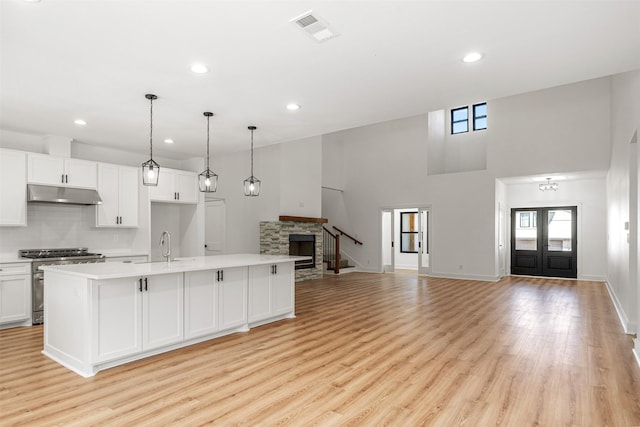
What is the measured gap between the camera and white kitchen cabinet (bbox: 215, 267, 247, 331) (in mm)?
4586

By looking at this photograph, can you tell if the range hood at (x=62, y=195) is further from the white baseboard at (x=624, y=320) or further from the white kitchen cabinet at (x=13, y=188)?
the white baseboard at (x=624, y=320)

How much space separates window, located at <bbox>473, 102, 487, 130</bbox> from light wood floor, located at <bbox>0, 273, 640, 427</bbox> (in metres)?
6.67

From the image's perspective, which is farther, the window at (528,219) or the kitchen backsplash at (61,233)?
the window at (528,219)

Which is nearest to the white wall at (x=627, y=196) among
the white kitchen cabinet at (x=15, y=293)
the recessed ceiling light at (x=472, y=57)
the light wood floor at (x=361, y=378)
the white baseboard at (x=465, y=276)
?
the light wood floor at (x=361, y=378)

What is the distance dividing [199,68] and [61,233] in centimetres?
439

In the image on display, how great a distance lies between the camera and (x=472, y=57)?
3.30 metres

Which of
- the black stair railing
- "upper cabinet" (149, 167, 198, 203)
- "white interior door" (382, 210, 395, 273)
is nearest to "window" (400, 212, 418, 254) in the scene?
"white interior door" (382, 210, 395, 273)

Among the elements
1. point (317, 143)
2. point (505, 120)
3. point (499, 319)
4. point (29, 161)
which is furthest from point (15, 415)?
point (505, 120)

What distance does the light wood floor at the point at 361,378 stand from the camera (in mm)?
2684

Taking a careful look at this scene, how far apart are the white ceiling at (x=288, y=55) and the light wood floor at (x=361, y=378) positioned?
2.77m

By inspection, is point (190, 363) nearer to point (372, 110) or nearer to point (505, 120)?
point (372, 110)

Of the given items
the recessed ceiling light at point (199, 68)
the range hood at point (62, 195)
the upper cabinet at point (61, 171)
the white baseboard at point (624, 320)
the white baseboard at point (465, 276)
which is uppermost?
the recessed ceiling light at point (199, 68)

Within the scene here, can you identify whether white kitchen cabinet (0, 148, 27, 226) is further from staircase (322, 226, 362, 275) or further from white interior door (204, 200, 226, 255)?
staircase (322, 226, 362, 275)

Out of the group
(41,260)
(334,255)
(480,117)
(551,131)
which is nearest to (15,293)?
(41,260)
